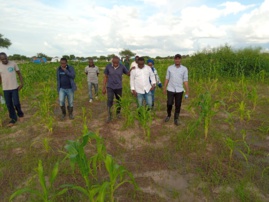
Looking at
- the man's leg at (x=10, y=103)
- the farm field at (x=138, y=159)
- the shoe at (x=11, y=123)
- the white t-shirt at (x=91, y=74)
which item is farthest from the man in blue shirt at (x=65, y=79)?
the white t-shirt at (x=91, y=74)

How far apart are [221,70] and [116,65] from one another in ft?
23.9

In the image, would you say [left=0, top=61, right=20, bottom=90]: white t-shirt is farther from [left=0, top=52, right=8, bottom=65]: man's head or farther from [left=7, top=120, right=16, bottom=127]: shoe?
[left=7, top=120, right=16, bottom=127]: shoe

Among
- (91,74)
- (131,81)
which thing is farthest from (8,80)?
(131,81)

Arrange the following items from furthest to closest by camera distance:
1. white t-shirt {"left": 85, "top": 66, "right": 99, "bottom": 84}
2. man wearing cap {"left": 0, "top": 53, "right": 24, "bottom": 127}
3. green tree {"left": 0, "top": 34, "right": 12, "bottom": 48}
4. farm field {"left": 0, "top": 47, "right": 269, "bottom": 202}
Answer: green tree {"left": 0, "top": 34, "right": 12, "bottom": 48} → white t-shirt {"left": 85, "top": 66, "right": 99, "bottom": 84} → man wearing cap {"left": 0, "top": 53, "right": 24, "bottom": 127} → farm field {"left": 0, "top": 47, "right": 269, "bottom": 202}

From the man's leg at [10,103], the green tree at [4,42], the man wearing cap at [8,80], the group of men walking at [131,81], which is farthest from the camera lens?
the green tree at [4,42]

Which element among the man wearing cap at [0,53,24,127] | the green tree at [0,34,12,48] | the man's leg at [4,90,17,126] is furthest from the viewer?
the green tree at [0,34,12,48]

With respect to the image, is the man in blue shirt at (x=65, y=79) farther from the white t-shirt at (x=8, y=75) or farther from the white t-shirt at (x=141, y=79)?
the white t-shirt at (x=141, y=79)

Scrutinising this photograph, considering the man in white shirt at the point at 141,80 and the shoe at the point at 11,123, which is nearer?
the man in white shirt at the point at 141,80

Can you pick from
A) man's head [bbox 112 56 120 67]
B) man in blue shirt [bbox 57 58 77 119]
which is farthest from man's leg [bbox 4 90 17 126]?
man's head [bbox 112 56 120 67]

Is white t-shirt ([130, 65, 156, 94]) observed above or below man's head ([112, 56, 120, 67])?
below

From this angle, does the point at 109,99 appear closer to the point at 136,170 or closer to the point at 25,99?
the point at 136,170

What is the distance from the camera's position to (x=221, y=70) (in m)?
10.1

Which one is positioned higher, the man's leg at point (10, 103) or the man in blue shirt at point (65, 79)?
the man in blue shirt at point (65, 79)

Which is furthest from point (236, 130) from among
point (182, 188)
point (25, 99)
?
point (25, 99)
